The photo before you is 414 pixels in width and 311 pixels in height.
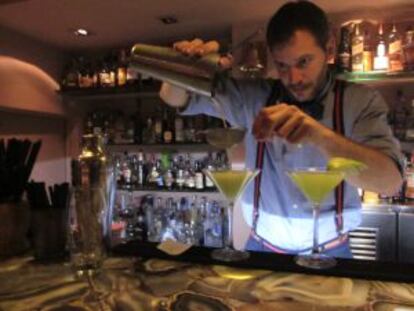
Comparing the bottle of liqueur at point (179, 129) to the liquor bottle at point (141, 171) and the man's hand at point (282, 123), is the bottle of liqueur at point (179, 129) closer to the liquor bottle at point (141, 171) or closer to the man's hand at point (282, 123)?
the liquor bottle at point (141, 171)

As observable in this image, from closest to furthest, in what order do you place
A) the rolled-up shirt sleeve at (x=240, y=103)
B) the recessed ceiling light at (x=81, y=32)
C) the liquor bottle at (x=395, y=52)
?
the rolled-up shirt sleeve at (x=240, y=103) < the liquor bottle at (x=395, y=52) < the recessed ceiling light at (x=81, y=32)

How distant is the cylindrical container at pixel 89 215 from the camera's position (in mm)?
943

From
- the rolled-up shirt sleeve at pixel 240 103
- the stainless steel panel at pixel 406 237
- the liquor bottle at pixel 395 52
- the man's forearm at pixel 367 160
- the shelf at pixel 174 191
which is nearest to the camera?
the man's forearm at pixel 367 160

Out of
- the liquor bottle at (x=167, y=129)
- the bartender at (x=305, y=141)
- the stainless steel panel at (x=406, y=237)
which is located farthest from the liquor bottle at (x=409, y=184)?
the liquor bottle at (x=167, y=129)

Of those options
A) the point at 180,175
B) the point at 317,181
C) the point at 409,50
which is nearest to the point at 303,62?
the point at 317,181

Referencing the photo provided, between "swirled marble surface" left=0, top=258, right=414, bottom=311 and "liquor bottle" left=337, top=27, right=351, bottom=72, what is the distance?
6.04ft

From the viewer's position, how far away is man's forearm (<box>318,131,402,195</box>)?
102 cm

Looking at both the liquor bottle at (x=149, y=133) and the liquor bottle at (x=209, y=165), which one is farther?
the liquor bottle at (x=149, y=133)

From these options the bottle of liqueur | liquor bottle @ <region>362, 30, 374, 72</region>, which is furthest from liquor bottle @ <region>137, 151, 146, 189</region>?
liquor bottle @ <region>362, 30, 374, 72</region>

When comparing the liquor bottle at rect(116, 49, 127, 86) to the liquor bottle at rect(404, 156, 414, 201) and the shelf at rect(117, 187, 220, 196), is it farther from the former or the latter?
the liquor bottle at rect(404, 156, 414, 201)

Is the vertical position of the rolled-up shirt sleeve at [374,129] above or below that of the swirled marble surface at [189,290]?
above

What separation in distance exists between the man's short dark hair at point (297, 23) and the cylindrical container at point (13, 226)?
0.85m

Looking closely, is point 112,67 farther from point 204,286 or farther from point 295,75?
point 204,286

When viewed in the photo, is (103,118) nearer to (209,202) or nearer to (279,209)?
(209,202)
